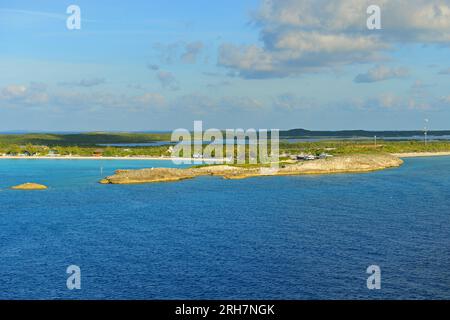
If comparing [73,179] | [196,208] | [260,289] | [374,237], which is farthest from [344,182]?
[260,289]

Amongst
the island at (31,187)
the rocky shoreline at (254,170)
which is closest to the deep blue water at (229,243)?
the island at (31,187)

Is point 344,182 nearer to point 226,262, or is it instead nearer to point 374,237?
point 374,237

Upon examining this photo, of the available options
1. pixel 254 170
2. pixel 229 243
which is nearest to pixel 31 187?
pixel 254 170

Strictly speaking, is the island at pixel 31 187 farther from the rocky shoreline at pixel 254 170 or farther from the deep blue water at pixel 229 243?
the rocky shoreline at pixel 254 170

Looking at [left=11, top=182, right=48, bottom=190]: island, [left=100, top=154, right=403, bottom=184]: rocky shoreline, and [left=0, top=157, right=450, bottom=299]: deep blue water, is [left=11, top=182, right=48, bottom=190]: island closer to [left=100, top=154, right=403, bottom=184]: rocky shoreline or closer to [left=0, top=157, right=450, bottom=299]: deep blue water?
[left=0, top=157, right=450, bottom=299]: deep blue water

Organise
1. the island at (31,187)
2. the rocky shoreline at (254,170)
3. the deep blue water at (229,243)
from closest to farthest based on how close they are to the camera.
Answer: the deep blue water at (229,243)
the island at (31,187)
the rocky shoreline at (254,170)

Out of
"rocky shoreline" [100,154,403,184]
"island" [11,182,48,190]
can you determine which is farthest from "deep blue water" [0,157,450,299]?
"rocky shoreline" [100,154,403,184]

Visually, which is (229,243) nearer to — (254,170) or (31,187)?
(31,187)
